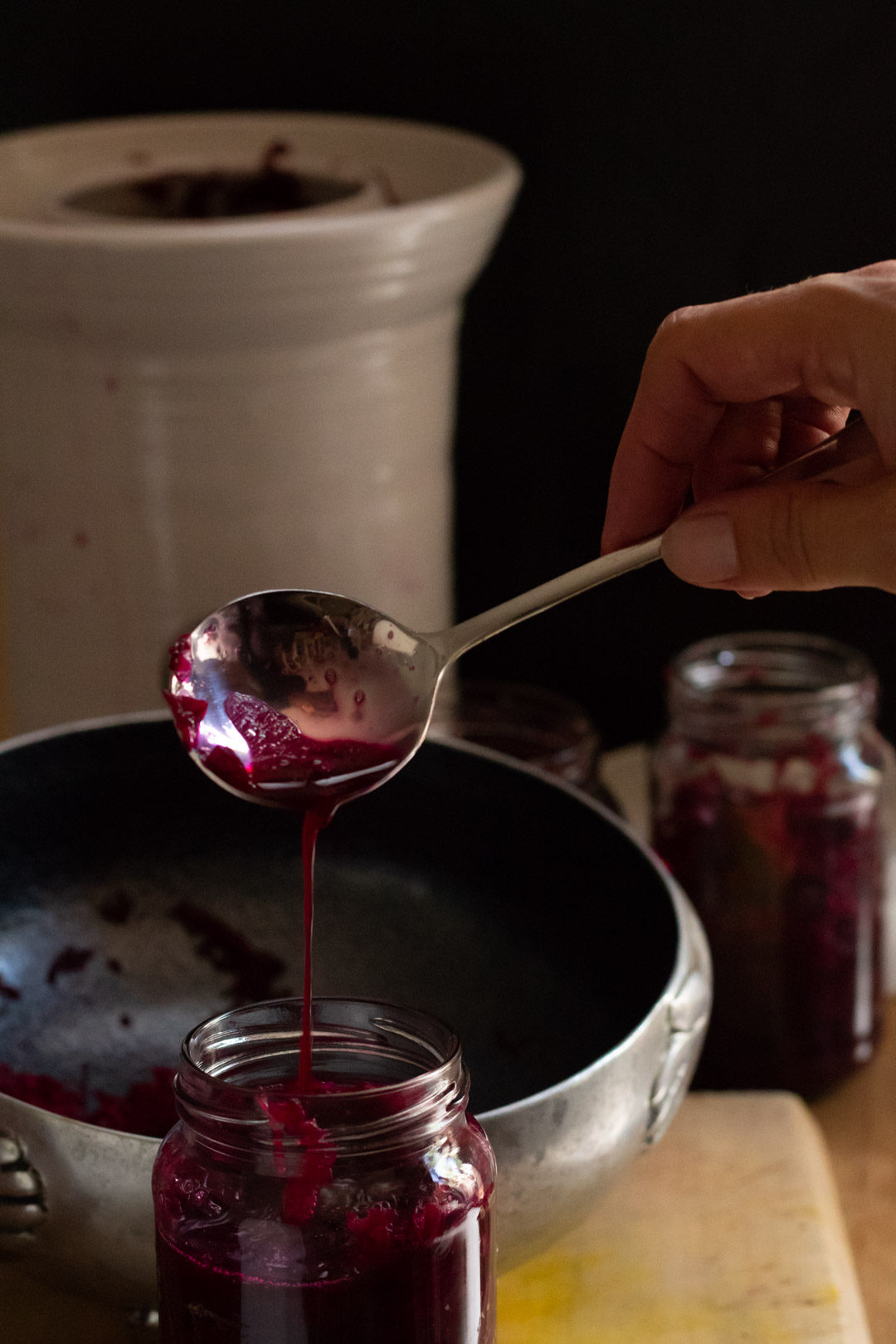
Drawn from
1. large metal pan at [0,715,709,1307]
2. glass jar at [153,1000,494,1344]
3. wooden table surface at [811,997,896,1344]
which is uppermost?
glass jar at [153,1000,494,1344]

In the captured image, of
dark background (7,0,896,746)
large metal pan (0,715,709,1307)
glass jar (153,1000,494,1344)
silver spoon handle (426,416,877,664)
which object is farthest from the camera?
dark background (7,0,896,746)

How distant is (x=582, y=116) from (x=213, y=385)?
35 cm

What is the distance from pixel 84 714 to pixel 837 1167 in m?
0.50

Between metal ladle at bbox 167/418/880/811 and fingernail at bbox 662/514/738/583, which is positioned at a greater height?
fingernail at bbox 662/514/738/583

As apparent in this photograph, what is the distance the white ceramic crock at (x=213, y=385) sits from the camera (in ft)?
2.38

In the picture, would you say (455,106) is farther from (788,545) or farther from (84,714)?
(788,545)

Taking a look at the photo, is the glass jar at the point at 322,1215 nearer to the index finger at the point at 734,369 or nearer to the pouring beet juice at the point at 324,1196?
the pouring beet juice at the point at 324,1196

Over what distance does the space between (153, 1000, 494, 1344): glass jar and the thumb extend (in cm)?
18

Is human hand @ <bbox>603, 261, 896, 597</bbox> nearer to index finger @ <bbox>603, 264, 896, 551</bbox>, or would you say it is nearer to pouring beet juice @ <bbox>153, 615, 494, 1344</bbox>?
index finger @ <bbox>603, 264, 896, 551</bbox>

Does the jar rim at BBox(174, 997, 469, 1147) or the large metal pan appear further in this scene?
the large metal pan

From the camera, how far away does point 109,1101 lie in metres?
0.59

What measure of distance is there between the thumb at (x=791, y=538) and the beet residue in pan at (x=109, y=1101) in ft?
0.93

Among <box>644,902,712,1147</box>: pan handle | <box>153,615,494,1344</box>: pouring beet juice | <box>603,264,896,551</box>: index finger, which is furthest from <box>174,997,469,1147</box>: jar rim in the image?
<box>603,264,896,551</box>: index finger

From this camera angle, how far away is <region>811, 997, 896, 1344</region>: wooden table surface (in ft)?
2.11
